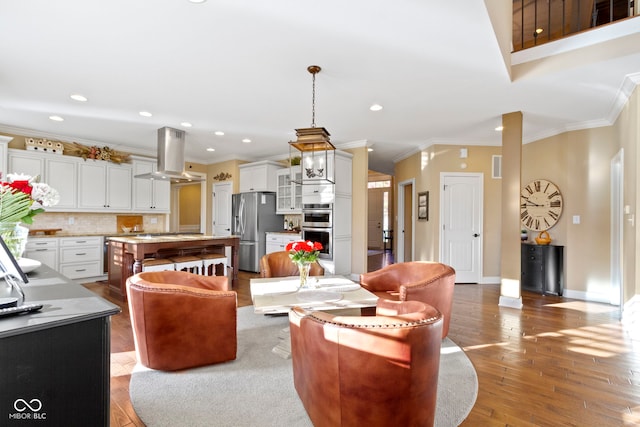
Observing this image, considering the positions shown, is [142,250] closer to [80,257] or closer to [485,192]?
[80,257]

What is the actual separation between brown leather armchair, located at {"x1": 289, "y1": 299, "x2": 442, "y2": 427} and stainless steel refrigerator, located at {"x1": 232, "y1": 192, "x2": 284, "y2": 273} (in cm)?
513

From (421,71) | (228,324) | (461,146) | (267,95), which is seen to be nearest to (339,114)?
(267,95)

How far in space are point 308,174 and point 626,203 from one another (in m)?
4.37

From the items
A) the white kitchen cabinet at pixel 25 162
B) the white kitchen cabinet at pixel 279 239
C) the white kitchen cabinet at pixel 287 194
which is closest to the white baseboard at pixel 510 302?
the white kitchen cabinet at pixel 279 239

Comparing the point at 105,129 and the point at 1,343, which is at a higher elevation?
the point at 105,129

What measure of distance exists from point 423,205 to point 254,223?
338 cm

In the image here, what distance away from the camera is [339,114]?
4402 millimetres

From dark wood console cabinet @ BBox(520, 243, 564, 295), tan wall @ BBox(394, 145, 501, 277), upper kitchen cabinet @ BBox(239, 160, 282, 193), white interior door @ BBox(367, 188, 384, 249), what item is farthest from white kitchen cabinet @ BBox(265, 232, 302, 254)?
white interior door @ BBox(367, 188, 384, 249)

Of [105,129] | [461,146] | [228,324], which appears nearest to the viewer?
[228,324]

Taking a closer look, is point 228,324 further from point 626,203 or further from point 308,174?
point 626,203

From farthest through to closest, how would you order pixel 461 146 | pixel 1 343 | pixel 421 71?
pixel 461 146 → pixel 421 71 → pixel 1 343

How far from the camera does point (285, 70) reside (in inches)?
121

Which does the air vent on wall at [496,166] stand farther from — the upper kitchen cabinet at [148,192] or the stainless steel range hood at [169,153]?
the upper kitchen cabinet at [148,192]

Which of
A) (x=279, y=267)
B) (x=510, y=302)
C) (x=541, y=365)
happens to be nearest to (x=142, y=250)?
(x=279, y=267)
